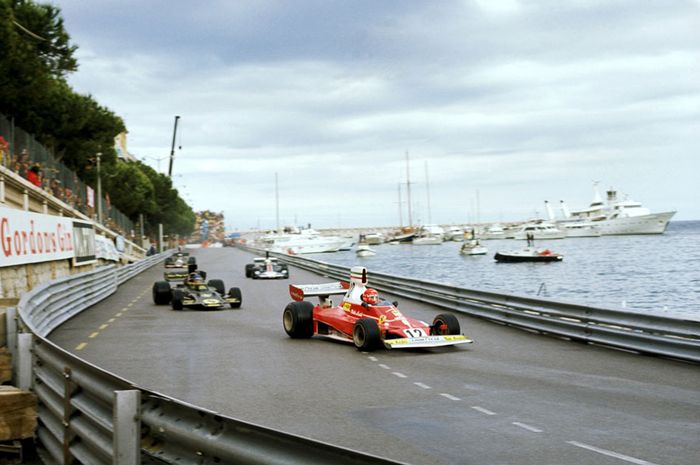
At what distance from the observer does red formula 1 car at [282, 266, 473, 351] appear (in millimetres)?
15000

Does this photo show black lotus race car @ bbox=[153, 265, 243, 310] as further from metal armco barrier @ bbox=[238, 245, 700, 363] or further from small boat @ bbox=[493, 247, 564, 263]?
small boat @ bbox=[493, 247, 564, 263]

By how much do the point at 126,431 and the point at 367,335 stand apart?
375 inches

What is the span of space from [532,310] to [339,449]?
14.6m

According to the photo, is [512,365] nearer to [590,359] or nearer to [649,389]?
[590,359]

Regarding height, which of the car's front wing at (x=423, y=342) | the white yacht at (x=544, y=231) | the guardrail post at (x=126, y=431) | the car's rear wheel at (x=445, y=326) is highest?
the white yacht at (x=544, y=231)

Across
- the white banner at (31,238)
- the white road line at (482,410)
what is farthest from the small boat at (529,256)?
the white road line at (482,410)

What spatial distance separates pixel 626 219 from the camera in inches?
6368

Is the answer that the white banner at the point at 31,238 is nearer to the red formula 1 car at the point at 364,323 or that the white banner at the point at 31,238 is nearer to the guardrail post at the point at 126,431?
the red formula 1 car at the point at 364,323

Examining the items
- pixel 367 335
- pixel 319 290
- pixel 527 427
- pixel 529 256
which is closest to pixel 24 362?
pixel 527 427

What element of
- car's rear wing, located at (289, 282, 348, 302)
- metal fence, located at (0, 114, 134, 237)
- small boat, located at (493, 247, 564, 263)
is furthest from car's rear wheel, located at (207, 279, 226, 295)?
small boat, located at (493, 247, 564, 263)

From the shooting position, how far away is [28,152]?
1459 inches

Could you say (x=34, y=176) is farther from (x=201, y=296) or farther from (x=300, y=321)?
(x=300, y=321)

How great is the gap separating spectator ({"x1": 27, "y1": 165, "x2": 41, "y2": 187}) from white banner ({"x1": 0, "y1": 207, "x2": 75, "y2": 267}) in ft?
9.53

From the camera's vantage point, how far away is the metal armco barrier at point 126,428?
4.37 m
